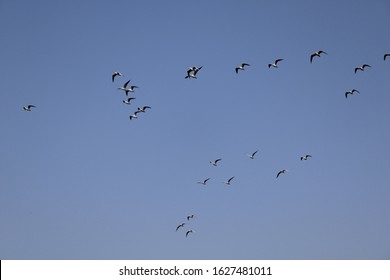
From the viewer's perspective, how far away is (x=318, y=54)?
6881 cm

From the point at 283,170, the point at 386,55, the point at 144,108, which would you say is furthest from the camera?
the point at 283,170

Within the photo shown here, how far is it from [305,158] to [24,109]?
32.2 meters

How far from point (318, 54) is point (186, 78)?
1335 cm
